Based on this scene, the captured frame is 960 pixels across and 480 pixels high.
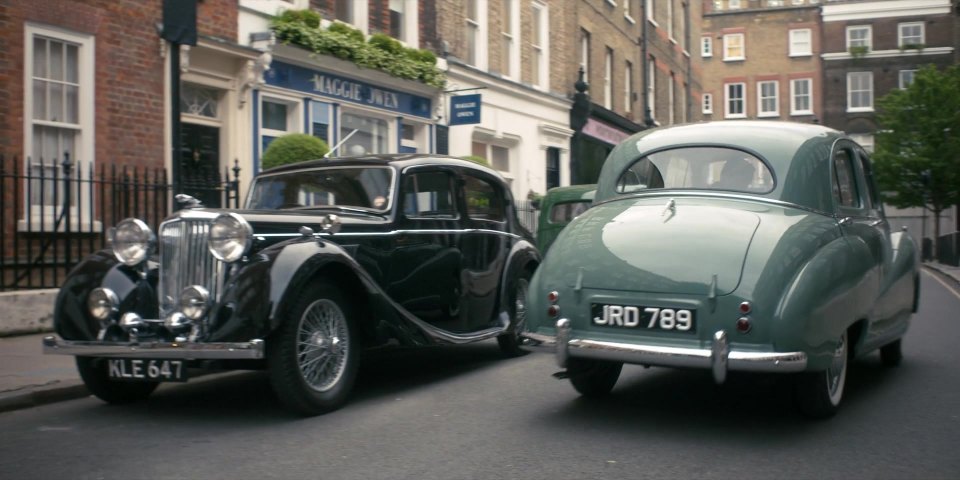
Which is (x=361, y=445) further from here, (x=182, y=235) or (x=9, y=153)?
(x=9, y=153)

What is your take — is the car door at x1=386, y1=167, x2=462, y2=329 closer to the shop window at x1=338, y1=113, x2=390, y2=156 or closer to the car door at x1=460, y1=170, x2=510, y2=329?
the car door at x1=460, y1=170, x2=510, y2=329

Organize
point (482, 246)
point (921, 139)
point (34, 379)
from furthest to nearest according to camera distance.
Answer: point (921, 139), point (482, 246), point (34, 379)

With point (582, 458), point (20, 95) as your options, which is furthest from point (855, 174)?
point (20, 95)

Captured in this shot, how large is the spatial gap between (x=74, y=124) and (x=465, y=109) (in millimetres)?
8868

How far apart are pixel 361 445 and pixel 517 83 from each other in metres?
17.6

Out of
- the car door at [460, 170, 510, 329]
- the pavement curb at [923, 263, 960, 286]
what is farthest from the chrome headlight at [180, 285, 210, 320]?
the pavement curb at [923, 263, 960, 286]

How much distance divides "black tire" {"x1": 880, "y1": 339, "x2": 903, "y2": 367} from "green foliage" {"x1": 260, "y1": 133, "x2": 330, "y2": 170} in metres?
7.55

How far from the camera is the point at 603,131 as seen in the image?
28.1 metres

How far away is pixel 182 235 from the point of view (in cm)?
563

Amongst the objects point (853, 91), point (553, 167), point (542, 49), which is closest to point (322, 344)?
point (542, 49)

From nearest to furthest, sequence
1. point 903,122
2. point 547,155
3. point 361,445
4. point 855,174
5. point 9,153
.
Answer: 1. point 361,445
2. point 855,174
3. point 9,153
4. point 547,155
5. point 903,122

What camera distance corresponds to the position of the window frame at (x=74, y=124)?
Result: 396 inches

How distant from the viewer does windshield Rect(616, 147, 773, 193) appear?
5758mm

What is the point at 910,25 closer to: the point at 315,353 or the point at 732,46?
the point at 732,46
